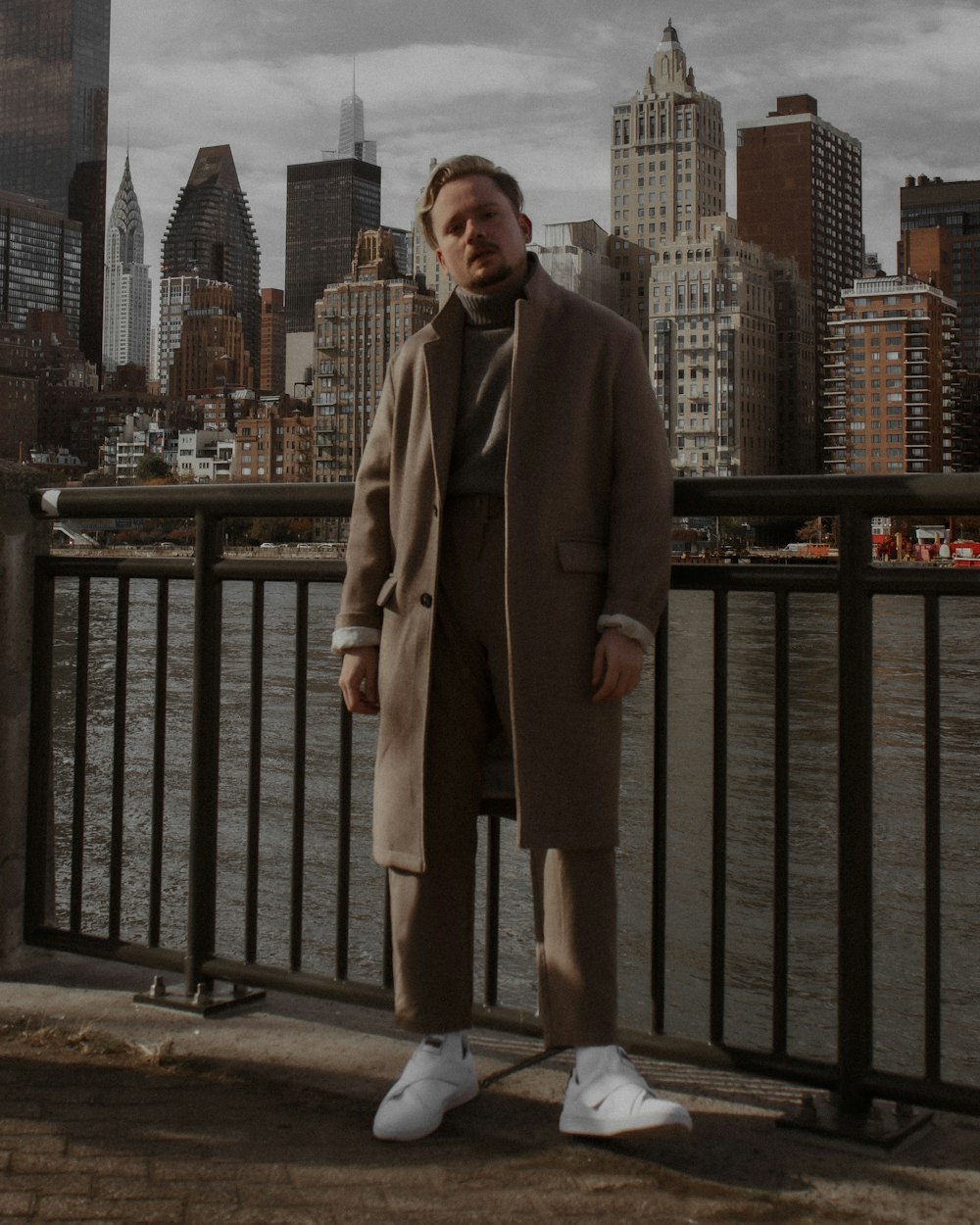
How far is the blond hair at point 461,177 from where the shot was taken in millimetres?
2564

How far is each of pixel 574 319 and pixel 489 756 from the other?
0.75m

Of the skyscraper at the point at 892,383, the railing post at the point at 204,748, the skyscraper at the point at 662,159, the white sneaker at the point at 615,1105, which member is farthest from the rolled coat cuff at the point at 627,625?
the skyscraper at the point at 662,159

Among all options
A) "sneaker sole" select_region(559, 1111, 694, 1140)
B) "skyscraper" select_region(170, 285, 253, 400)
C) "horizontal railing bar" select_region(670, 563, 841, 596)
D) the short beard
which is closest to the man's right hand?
"horizontal railing bar" select_region(670, 563, 841, 596)

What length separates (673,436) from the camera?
113938 millimetres

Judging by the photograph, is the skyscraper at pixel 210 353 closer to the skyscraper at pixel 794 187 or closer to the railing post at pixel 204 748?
the skyscraper at pixel 794 187

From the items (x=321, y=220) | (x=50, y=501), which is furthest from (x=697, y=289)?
(x=50, y=501)

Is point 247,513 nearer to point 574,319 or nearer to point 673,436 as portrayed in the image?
point 574,319

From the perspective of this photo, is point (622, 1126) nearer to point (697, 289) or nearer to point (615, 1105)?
point (615, 1105)

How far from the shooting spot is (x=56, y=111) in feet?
579

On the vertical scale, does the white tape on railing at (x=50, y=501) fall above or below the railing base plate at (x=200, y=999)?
above

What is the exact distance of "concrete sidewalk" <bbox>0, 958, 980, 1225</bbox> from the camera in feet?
7.05

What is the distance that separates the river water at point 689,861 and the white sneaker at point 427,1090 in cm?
99

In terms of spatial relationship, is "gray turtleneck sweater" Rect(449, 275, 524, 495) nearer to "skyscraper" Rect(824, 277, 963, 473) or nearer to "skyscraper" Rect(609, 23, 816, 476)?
"skyscraper" Rect(609, 23, 816, 476)

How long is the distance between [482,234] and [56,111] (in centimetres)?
19024
